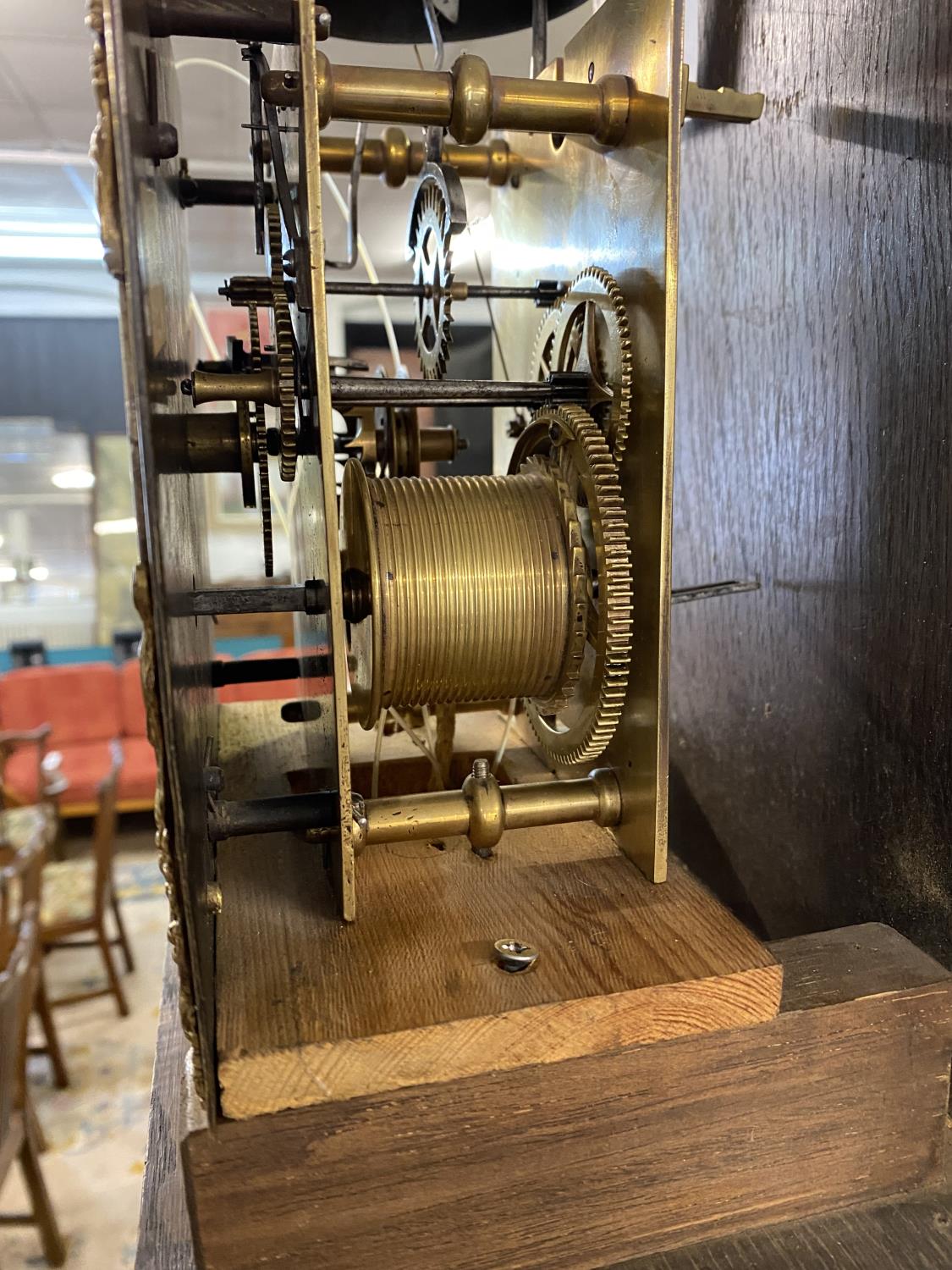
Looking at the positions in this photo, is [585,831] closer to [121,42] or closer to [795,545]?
[795,545]

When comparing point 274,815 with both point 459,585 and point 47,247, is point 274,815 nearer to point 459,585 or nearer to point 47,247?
point 459,585

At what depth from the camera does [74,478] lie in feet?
18.4

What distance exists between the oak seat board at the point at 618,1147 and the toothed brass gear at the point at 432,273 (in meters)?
0.58

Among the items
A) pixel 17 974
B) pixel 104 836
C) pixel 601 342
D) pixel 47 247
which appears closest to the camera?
pixel 601 342

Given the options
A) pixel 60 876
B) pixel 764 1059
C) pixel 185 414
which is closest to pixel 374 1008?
pixel 764 1059

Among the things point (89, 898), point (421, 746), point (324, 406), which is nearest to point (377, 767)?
point (421, 746)

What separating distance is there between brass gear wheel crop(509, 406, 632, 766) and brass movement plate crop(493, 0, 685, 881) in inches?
0.8

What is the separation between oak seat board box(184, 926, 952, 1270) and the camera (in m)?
0.57

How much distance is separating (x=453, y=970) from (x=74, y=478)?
18.6ft

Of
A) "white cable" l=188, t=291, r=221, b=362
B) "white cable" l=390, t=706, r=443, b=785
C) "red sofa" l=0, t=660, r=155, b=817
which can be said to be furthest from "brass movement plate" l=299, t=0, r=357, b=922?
"red sofa" l=0, t=660, r=155, b=817

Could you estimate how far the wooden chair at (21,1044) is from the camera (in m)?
1.87

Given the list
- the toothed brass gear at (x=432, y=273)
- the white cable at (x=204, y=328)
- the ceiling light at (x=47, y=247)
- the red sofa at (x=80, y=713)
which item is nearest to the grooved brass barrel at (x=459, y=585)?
the toothed brass gear at (x=432, y=273)

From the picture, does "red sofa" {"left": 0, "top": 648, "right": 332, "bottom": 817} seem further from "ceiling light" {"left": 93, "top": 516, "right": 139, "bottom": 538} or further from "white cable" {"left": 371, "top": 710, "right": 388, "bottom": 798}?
"white cable" {"left": 371, "top": 710, "right": 388, "bottom": 798}

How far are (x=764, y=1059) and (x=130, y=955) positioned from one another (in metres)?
3.13
